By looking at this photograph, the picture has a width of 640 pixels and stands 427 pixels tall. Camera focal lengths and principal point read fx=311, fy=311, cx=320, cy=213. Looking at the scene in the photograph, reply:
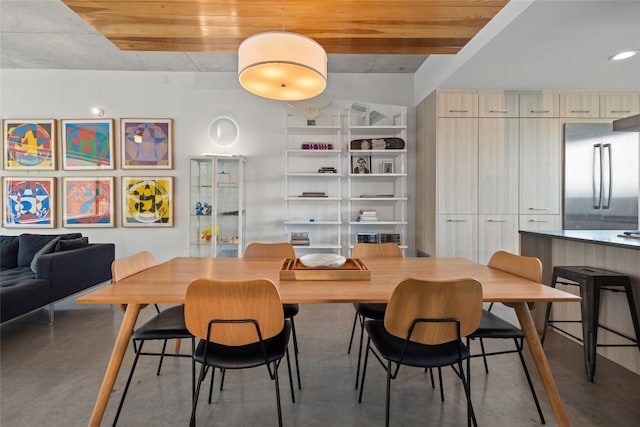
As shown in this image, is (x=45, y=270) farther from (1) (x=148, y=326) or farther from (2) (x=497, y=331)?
(2) (x=497, y=331)

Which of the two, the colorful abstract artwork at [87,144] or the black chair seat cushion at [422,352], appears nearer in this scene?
the black chair seat cushion at [422,352]

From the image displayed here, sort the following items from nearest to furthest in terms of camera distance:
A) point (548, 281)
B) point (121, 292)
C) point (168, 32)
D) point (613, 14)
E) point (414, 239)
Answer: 1. point (121, 292)
2. point (613, 14)
3. point (168, 32)
4. point (548, 281)
5. point (414, 239)

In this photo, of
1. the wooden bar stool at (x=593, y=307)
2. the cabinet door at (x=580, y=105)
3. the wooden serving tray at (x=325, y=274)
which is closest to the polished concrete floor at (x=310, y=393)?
the wooden bar stool at (x=593, y=307)

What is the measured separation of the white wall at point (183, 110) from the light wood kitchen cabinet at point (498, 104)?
96 cm

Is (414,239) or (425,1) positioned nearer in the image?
(425,1)

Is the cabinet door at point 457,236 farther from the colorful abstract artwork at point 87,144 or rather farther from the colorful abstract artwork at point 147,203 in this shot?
the colorful abstract artwork at point 87,144

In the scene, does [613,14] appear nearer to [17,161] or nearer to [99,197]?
[99,197]

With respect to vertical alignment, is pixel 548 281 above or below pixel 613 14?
below

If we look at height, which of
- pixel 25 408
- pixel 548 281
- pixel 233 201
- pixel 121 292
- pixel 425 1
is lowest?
pixel 25 408

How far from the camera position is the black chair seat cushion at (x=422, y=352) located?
138 centimetres

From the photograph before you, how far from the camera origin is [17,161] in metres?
4.40

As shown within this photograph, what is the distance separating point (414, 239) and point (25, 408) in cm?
416

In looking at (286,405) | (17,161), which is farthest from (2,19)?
(286,405)

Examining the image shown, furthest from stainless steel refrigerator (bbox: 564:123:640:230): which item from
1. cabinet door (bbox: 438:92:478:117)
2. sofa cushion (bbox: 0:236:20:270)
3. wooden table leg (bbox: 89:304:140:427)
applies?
sofa cushion (bbox: 0:236:20:270)
